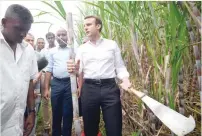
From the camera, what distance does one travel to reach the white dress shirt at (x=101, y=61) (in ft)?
6.14

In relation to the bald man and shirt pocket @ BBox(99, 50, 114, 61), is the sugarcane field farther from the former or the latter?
the bald man

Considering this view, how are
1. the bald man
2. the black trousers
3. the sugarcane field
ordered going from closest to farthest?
the sugarcane field → the black trousers → the bald man

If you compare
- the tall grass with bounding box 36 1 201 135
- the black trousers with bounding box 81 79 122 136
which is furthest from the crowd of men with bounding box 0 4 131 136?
the tall grass with bounding box 36 1 201 135

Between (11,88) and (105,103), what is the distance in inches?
30.8

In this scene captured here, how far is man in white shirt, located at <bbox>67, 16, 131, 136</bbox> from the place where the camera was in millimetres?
1825

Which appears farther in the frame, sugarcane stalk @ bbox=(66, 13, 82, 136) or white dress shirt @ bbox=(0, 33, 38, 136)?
sugarcane stalk @ bbox=(66, 13, 82, 136)

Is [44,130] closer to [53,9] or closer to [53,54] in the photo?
[53,54]

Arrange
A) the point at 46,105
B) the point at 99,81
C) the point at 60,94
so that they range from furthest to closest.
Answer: the point at 46,105 → the point at 60,94 → the point at 99,81

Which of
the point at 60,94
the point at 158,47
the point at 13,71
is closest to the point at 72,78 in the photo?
the point at 13,71

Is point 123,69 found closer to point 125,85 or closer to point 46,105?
point 125,85

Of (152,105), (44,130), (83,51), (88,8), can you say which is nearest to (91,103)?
(83,51)

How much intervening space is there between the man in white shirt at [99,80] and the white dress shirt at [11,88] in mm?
616

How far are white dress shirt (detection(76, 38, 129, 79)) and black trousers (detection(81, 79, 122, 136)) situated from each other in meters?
0.06

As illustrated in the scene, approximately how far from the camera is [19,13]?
126 cm
